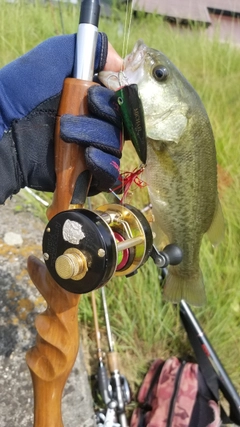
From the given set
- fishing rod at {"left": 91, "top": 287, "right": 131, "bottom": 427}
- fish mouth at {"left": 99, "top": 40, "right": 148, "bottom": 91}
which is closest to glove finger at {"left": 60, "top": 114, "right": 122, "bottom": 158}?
fish mouth at {"left": 99, "top": 40, "right": 148, "bottom": 91}

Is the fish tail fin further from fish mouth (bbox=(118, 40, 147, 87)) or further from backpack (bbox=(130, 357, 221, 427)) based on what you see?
fish mouth (bbox=(118, 40, 147, 87))

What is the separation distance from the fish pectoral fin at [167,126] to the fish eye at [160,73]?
0.32 feet

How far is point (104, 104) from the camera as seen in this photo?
1.07 metres

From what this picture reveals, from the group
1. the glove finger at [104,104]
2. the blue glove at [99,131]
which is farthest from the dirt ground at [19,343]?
the glove finger at [104,104]

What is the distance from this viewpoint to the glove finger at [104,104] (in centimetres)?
106

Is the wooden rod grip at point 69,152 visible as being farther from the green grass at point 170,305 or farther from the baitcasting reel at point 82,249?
the green grass at point 170,305

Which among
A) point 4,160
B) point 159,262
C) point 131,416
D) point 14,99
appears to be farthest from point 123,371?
point 14,99

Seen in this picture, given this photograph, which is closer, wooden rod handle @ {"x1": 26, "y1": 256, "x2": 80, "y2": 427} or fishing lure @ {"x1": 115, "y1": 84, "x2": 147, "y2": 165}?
fishing lure @ {"x1": 115, "y1": 84, "x2": 147, "y2": 165}

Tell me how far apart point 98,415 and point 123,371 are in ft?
1.07

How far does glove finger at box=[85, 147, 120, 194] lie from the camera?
1060 millimetres

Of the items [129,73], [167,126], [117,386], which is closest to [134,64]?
[129,73]

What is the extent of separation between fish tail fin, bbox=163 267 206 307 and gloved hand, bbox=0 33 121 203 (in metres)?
0.55

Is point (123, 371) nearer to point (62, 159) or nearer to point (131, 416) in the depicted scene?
Answer: point (131, 416)

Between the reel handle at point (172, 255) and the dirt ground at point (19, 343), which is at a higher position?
the reel handle at point (172, 255)
